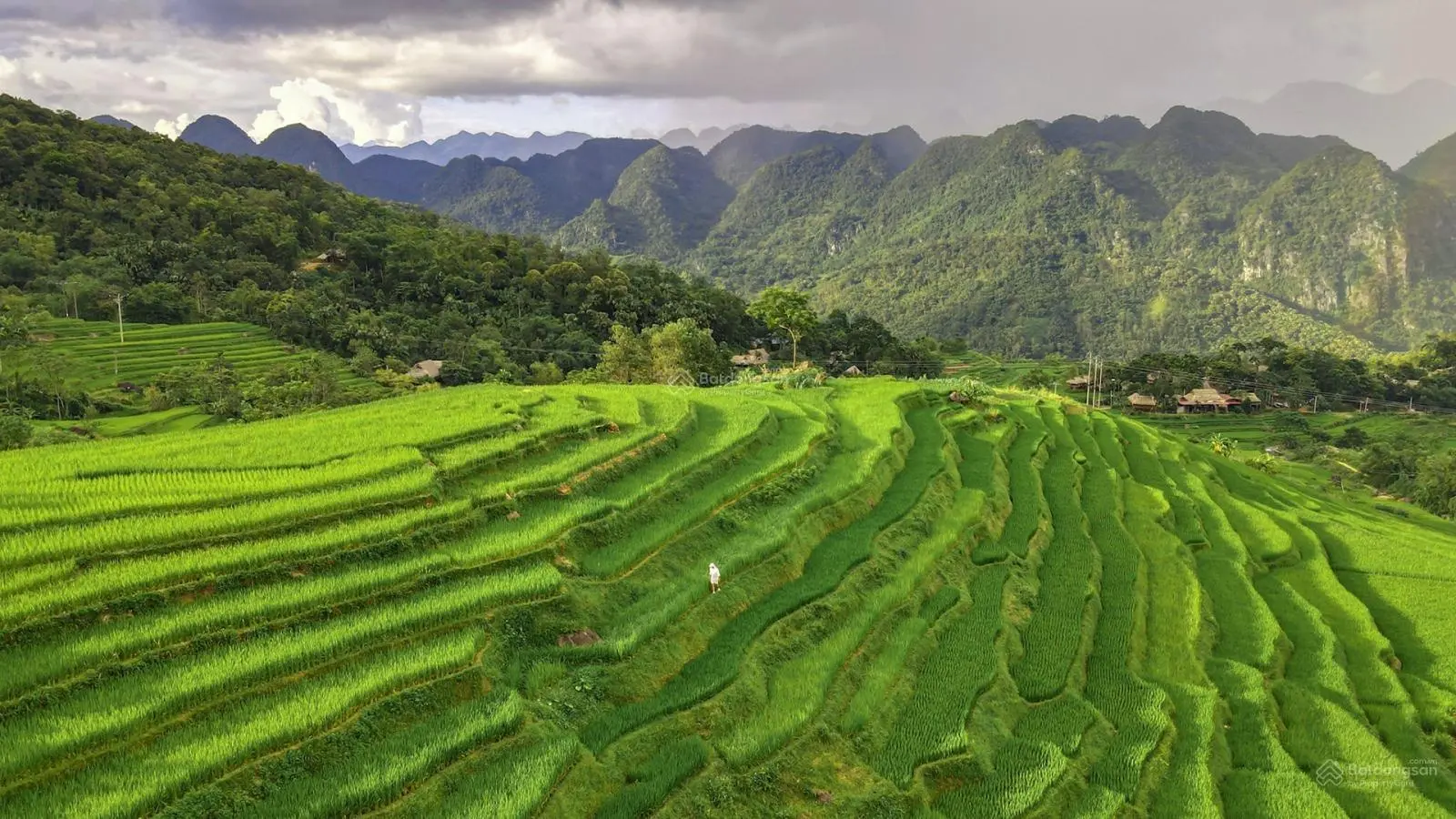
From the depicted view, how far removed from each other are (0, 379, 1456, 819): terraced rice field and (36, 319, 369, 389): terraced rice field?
25426 mm

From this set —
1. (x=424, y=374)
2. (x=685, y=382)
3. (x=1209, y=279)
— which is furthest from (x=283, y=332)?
(x=1209, y=279)

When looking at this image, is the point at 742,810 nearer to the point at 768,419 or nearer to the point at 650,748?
the point at 650,748

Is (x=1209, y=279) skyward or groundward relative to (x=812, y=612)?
skyward

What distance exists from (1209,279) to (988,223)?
57.1 metres

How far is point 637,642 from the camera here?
29.5ft

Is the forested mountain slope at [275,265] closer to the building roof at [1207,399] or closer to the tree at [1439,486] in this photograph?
the building roof at [1207,399]

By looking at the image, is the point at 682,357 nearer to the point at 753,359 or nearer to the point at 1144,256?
the point at 753,359

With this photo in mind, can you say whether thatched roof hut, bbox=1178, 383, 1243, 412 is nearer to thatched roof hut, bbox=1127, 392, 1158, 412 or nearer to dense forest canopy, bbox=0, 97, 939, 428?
thatched roof hut, bbox=1127, 392, 1158, 412

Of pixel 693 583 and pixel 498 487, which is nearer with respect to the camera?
pixel 693 583

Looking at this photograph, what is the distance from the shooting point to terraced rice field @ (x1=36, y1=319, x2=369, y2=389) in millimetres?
34031

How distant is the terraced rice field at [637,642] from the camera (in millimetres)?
6633

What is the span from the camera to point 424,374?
41031mm

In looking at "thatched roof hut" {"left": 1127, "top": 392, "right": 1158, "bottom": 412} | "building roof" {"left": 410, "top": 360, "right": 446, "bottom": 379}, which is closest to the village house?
"thatched roof hut" {"left": 1127, "top": 392, "right": 1158, "bottom": 412}

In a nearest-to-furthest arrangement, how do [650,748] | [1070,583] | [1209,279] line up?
1. [650,748]
2. [1070,583]
3. [1209,279]
